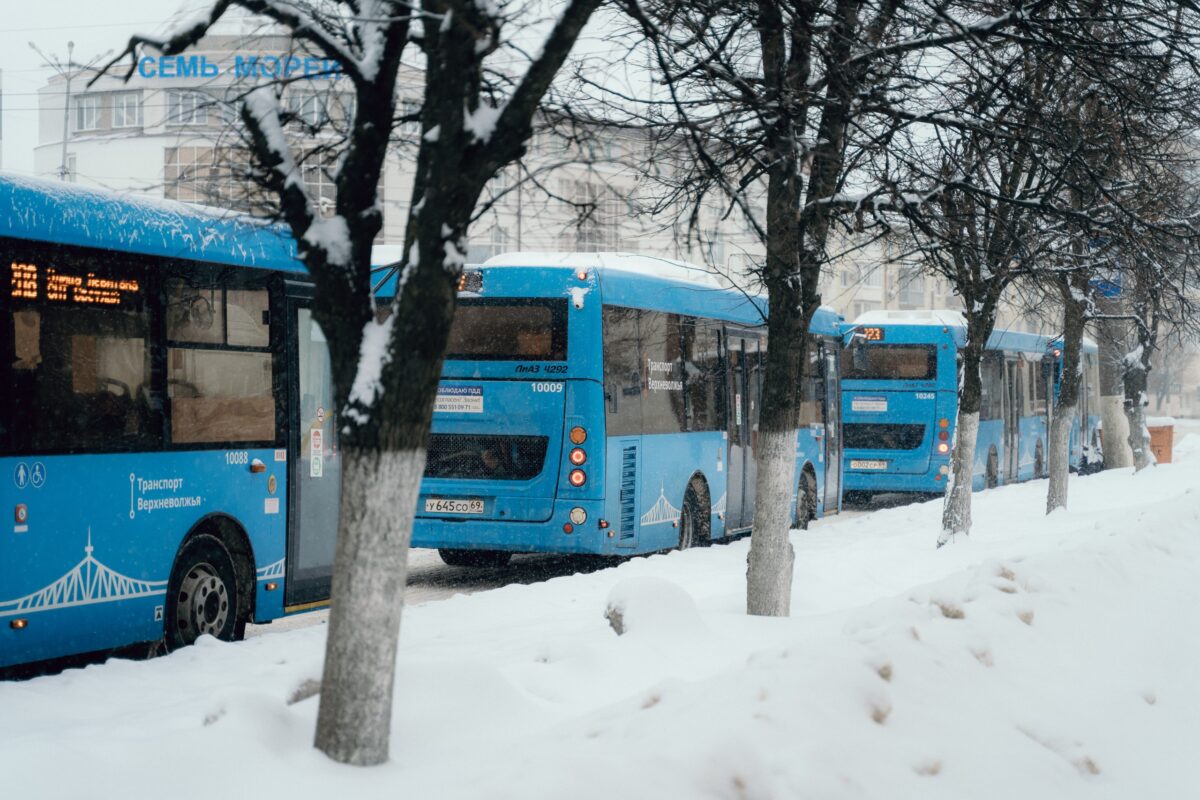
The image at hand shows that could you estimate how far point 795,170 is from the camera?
974 centimetres

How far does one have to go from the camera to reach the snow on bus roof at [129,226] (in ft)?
27.7

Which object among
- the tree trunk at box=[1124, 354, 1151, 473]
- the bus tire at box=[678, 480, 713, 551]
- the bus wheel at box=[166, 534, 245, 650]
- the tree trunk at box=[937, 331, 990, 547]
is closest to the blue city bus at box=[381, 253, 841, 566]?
the bus tire at box=[678, 480, 713, 551]

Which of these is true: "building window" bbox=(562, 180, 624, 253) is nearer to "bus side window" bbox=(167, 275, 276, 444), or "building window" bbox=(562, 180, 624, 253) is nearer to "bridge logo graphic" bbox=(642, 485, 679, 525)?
"bus side window" bbox=(167, 275, 276, 444)

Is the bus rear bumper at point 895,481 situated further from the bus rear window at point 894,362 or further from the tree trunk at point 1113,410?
the tree trunk at point 1113,410

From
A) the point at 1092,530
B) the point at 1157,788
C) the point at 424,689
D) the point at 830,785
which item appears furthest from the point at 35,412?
the point at 1092,530

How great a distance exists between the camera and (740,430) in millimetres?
18375

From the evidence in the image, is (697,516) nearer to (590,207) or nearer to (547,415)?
(547,415)

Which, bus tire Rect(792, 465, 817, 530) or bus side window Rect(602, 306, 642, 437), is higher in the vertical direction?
bus side window Rect(602, 306, 642, 437)

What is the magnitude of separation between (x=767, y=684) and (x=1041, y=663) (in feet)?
7.98

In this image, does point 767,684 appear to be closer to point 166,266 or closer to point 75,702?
point 75,702

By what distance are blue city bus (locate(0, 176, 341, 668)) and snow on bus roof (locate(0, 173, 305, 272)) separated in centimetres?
1

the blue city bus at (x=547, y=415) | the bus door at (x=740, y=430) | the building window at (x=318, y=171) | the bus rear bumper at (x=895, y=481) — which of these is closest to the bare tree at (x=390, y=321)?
the building window at (x=318, y=171)

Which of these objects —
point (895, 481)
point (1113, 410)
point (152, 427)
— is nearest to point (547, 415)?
point (152, 427)

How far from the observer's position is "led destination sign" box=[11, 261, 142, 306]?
27.6ft
